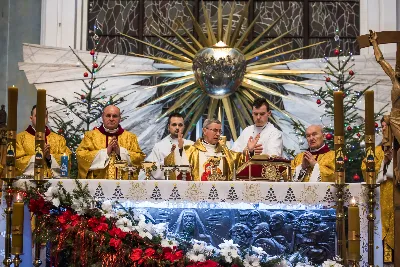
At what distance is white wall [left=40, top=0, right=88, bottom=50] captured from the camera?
40.4 ft

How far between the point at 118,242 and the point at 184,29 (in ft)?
18.3

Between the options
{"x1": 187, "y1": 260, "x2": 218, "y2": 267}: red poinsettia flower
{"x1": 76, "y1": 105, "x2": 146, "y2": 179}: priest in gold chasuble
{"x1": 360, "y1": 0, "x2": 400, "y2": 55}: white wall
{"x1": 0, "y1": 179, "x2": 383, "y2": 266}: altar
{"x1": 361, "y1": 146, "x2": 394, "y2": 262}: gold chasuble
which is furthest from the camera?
{"x1": 360, "y1": 0, "x2": 400, "y2": 55}: white wall

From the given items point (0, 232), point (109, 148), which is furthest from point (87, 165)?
point (0, 232)

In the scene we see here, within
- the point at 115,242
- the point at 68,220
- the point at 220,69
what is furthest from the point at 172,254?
the point at 220,69

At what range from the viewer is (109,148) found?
888 centimetres

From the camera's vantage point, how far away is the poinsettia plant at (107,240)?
677 centimetres

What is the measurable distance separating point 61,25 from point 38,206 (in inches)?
227

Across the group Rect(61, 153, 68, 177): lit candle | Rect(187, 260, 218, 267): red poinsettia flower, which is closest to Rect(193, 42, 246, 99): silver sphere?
Rect(61, 153, 68, 177): lit candle

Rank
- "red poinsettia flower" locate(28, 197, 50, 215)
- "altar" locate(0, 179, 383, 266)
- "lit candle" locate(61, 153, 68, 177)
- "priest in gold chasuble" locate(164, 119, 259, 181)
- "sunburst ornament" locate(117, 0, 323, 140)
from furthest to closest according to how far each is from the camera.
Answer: "sunburst ornament" locate(117, 0, 323, 140)
"priest in gold chasuble" locate(164, 119, 259, 181)
"lit candle" locate(61, 153, 68, 177)
"altar" locate(0, 179, 383, 266)
"red poinsettia flower" locate(28, 197, 50, 215)

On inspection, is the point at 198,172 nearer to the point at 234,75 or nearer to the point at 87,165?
the point at 87,165

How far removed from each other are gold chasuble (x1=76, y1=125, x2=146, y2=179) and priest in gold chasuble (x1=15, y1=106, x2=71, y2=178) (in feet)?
0.66

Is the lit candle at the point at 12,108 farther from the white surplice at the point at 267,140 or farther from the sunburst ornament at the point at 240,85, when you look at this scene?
the sunburst ornament at the point at 240,85

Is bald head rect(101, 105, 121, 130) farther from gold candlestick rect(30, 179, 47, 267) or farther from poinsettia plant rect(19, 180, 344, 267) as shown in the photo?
gold candlestick rect(30, 179, 47, 267)

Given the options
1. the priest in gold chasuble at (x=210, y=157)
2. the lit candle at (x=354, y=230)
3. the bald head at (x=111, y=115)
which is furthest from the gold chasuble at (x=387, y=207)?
the bald head at (x=111, y=115)
